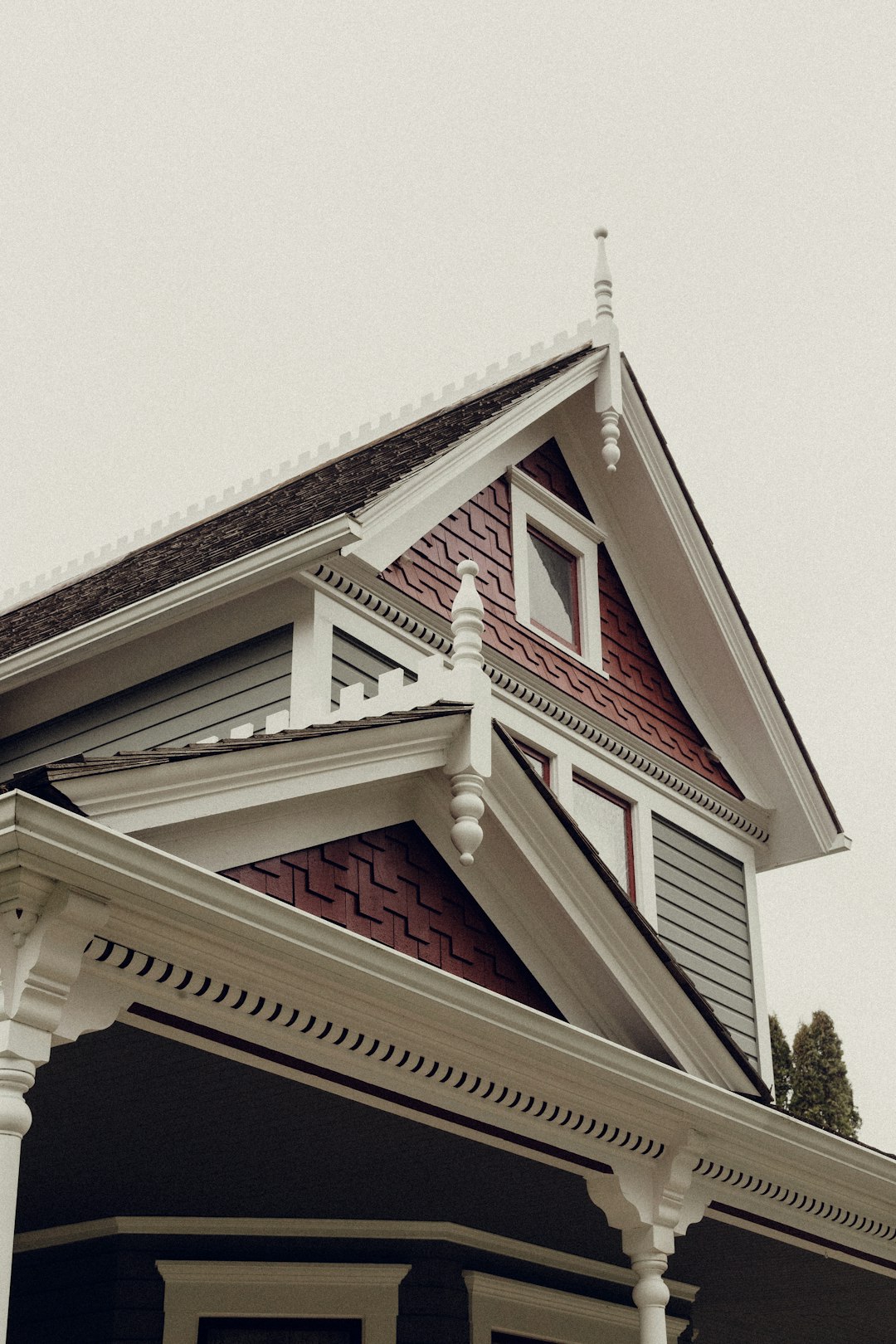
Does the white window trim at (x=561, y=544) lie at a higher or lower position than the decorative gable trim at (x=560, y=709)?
higher

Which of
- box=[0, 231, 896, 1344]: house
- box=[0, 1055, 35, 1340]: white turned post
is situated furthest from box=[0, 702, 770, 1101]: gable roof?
box=[0, 1055, 35, 1340]: white turned post

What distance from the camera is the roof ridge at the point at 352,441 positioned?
14.0 metres

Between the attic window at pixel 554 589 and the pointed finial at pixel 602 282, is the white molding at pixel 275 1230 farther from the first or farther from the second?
the pointed finial at pixel 602 282

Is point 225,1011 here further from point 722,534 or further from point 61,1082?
point 722,534

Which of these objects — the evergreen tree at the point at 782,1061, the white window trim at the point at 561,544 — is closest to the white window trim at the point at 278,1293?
the white window trim at the point at 561,544

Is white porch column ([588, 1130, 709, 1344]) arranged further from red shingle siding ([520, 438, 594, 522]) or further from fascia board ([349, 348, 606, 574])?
red shingle siding ([520, 438, 594, 522])

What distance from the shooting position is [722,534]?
194ft

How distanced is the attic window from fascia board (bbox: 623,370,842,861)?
3.31ft

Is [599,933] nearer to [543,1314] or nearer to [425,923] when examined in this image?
[425,923]

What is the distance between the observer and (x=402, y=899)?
7016mm

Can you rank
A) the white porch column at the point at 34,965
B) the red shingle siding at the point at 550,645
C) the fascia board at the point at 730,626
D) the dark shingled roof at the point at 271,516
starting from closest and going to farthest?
the white porch column at the point at 34,965, the dark shingled roof at the point at 271,516, the red shingle siding at the point at 550,645, the fascia board at the point at 730,626

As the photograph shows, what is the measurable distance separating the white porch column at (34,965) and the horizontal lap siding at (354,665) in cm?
490

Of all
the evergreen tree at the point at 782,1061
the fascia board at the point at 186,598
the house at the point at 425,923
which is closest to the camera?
the house at the point at 425,923

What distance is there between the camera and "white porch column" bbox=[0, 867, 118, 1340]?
16.4 feet
